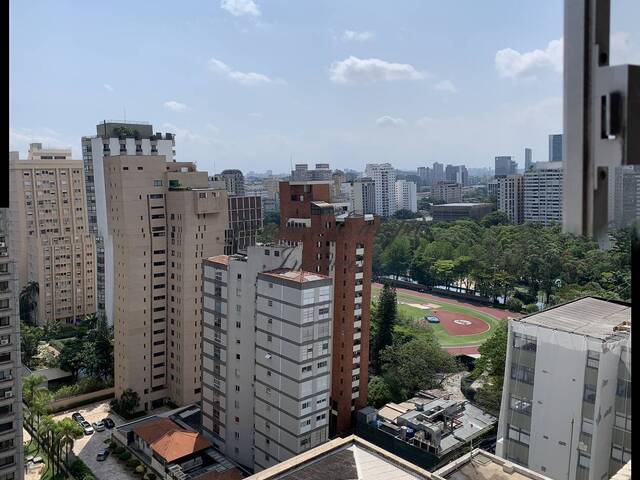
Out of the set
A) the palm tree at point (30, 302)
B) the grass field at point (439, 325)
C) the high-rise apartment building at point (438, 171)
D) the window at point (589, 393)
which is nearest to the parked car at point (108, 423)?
the grass field at point (439, 325)

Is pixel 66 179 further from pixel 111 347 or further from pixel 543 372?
pixel 543 372

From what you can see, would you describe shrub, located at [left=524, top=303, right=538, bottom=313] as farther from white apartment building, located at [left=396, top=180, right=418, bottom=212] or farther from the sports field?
white apartment building, located at [left=396, top=180, right=418, bottom=212]

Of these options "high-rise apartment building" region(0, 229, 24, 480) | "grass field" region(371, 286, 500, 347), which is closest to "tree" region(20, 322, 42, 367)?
"high-rise apartment building" region(0, 229, 24, 480)

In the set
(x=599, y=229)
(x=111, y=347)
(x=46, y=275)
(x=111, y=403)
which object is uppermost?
(x=599, y=229)

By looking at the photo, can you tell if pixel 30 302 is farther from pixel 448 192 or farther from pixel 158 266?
pixel 448 192

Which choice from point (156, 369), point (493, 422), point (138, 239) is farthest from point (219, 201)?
point (493, 422)

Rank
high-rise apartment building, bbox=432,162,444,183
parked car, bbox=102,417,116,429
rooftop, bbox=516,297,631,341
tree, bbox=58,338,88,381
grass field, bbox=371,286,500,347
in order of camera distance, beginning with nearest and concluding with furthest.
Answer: rooftop, bbox=516,297,631,341 < parked car, bbox=102,417,116,429 < tree, bbox=58,338,88,381 < grass field, bbox=371,286,500,347 < high-rise apartment building, bbox=432,162,444,183

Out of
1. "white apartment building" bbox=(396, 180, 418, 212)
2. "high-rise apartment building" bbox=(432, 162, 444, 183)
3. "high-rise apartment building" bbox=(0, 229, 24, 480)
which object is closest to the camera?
"high-rise apartment building" bbox=(0, 229, 24, 480)

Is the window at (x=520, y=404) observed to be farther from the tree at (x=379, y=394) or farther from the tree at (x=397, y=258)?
the tree at (x=397, y=258)
